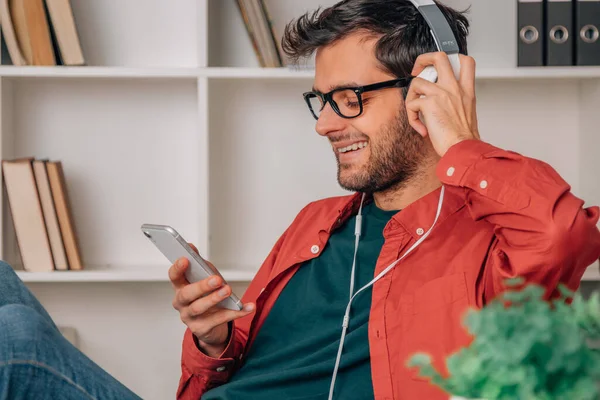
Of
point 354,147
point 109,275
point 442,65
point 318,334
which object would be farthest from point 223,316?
point 109,275

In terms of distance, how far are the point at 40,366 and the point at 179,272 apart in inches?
11.7

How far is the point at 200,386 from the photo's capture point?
144cm

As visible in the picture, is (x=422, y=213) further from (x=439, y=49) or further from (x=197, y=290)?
(x=197, y=290)

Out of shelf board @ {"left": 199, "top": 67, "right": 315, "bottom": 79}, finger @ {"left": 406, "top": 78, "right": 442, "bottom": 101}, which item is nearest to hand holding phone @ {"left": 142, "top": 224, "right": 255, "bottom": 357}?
finger @ {"left": 406, "top": 78, "right": 442, "bottom": 101}

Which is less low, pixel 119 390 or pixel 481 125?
pixel 481 125

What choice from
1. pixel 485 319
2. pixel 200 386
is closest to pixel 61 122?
pixel 200 386

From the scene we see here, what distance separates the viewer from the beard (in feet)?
4.67

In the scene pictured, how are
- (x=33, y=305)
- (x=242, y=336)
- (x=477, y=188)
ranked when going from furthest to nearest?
(x=242, y=336)
(x=33, y=305)
(x=477, y=188)

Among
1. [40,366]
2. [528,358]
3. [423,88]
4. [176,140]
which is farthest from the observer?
[176,140]

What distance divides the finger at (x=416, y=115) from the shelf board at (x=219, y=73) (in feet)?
2.33

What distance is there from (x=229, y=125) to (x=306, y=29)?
64 cm

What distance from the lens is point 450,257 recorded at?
4.18 ft

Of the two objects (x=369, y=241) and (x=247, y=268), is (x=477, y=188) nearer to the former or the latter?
(x=369, y=241)

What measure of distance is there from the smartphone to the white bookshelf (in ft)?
2.72
